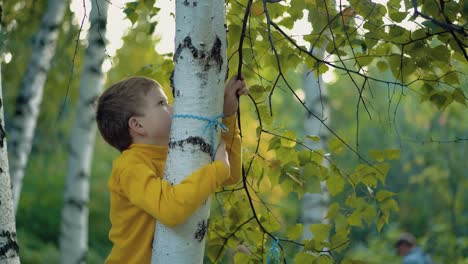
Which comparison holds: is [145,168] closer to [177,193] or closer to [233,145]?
[177,193]

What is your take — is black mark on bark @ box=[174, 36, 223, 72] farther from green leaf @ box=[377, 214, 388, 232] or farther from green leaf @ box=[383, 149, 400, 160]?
green leaf @ box=[377, 214, 388, 232]

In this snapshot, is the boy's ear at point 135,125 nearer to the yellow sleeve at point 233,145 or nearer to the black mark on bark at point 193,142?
the yellow sleeve at point 233,145

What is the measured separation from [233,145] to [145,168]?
0.41 metres

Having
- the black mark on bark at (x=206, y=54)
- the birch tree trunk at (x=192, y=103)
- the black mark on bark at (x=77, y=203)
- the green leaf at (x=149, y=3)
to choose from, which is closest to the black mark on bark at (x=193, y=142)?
the birch tree trunk at (x=192, y=103)

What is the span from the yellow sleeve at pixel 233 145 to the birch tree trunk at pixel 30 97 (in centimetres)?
384

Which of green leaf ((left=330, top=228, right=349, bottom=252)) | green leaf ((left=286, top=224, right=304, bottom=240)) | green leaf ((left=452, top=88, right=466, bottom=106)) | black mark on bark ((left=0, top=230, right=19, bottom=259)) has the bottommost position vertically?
black mark on bark ((left=0, top=230, right=19, bottom=259))

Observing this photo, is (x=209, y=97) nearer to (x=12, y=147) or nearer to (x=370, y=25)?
(x=370, y=25)

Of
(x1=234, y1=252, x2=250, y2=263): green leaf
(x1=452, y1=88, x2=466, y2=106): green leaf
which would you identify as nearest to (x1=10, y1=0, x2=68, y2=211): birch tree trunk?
(x1=234, y1=252, x2=250, y2=263): green leaf

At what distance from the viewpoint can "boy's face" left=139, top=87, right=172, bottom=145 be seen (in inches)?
110

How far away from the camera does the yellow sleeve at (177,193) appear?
7.39ft

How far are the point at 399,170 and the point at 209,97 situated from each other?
18.2m

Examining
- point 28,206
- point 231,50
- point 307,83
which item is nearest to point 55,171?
point 28,206

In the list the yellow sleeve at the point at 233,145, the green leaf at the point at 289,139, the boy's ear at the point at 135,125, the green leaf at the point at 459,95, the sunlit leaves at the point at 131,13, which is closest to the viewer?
the yellow sleeve at the point at 233,145

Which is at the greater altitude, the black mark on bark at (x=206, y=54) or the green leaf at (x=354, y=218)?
the black mark on bark at (x=206, y=54)
